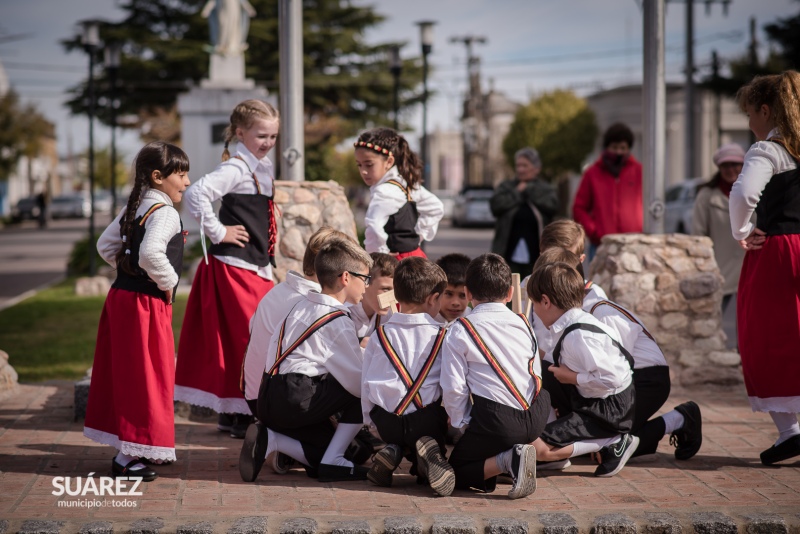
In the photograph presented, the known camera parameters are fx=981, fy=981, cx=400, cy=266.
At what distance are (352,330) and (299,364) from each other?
0.32 meters

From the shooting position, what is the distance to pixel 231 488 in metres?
4.83

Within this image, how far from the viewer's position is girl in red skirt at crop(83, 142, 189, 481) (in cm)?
493

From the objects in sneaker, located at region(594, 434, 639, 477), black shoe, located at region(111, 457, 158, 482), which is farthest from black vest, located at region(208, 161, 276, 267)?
sneaker, located at region(594, 434, 639, 477)

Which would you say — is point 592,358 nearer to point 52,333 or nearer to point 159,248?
point 159,248

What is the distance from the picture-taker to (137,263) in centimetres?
496

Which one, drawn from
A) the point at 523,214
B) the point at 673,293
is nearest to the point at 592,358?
the point at 673,293

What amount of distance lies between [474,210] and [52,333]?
26.3 meters

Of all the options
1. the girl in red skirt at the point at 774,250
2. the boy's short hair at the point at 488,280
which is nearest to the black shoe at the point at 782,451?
the girl in red skirt at the point at 774,250

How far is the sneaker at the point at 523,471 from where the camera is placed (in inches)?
181

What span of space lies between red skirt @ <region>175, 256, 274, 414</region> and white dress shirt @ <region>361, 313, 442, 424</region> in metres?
1.31

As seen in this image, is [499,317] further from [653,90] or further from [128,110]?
[128,110]

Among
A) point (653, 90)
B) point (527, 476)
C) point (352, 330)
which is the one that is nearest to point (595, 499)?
point (527, 476)

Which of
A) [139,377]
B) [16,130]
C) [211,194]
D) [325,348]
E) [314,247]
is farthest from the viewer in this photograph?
[16,130]

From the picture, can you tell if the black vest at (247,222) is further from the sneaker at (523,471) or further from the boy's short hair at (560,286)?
the sneaker at (523,471)
